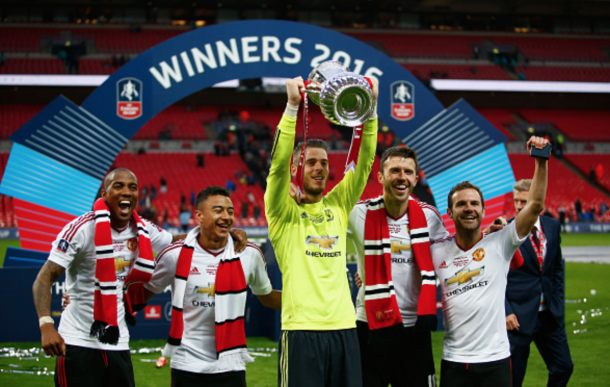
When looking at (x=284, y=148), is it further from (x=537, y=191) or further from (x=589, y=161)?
(x=589, y=161)

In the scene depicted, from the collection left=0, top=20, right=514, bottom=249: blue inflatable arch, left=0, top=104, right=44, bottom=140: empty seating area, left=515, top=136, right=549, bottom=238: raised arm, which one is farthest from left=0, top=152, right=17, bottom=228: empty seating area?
left=515, top=136, right=549, bottom=238: raised arm

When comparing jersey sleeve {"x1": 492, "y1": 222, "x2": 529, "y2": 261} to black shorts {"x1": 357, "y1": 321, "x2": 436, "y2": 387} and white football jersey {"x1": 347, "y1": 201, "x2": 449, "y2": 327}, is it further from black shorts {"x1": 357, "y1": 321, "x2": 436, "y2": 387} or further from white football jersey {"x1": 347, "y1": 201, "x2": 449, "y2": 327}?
black shorts {"x1": 357, "y1": 321, "x2": 436, "y2": 387}

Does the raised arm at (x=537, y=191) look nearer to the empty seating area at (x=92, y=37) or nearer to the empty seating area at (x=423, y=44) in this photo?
the empty seating area at (x=92, y=37)

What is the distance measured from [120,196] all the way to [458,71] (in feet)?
119

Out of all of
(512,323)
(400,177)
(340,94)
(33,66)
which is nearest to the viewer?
(340,94)

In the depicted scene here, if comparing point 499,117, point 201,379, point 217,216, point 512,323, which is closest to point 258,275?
point 217,216

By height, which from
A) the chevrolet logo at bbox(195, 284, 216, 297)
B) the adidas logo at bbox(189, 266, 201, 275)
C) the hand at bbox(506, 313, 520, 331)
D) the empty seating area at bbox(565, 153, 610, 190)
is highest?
the empty seating area at bbox(565, 153, 610, 190)

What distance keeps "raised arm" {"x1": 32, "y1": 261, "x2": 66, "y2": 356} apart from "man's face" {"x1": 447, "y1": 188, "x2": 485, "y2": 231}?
235 centimetres

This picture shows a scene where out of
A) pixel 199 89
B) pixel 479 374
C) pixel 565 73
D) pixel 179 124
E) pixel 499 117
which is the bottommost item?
pixel 479 374

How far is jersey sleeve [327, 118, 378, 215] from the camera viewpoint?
13.1 feet

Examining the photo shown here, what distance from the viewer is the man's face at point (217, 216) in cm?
396

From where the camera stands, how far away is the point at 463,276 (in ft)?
13.4

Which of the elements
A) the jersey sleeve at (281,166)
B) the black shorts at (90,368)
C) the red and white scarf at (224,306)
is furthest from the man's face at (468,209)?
the black shorts at (90,368)

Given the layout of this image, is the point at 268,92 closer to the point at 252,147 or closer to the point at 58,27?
the point at 252,147
